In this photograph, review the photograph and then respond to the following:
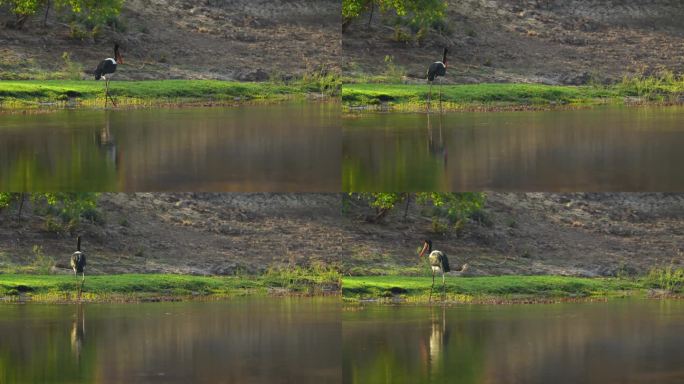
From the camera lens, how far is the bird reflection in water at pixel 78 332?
18.4 metres

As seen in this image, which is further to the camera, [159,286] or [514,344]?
[159,286]

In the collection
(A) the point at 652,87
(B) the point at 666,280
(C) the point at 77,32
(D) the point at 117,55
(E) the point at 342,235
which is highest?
(C) the point at 77,32

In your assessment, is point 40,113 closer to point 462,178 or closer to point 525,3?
point 462,178

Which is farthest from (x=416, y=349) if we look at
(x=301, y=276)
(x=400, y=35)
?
(x=400, y=35)

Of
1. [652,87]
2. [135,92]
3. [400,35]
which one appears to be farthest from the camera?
[652,87]

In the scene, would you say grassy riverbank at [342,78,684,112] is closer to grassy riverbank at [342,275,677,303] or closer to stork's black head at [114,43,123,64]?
grassy riverbank at [342,275,677,303]

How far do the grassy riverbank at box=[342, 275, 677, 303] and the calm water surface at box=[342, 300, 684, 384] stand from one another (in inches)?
22.6

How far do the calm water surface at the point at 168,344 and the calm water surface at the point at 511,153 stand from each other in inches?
93.0

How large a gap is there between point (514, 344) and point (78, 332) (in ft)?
18.5

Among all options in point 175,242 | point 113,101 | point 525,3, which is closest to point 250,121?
point 113,101

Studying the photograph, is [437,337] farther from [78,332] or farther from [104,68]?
[104,68]

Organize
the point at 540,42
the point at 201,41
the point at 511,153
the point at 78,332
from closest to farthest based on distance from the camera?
the point at 78,332 < the point at 511,153 < the point at 201,41 < the point at 540,42

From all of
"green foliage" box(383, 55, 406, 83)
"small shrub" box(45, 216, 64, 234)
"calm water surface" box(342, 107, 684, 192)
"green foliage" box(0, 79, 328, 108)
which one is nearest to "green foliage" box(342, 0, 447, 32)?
"green foliage" box(383, 55, 406, 83)

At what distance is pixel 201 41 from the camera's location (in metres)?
28.3
